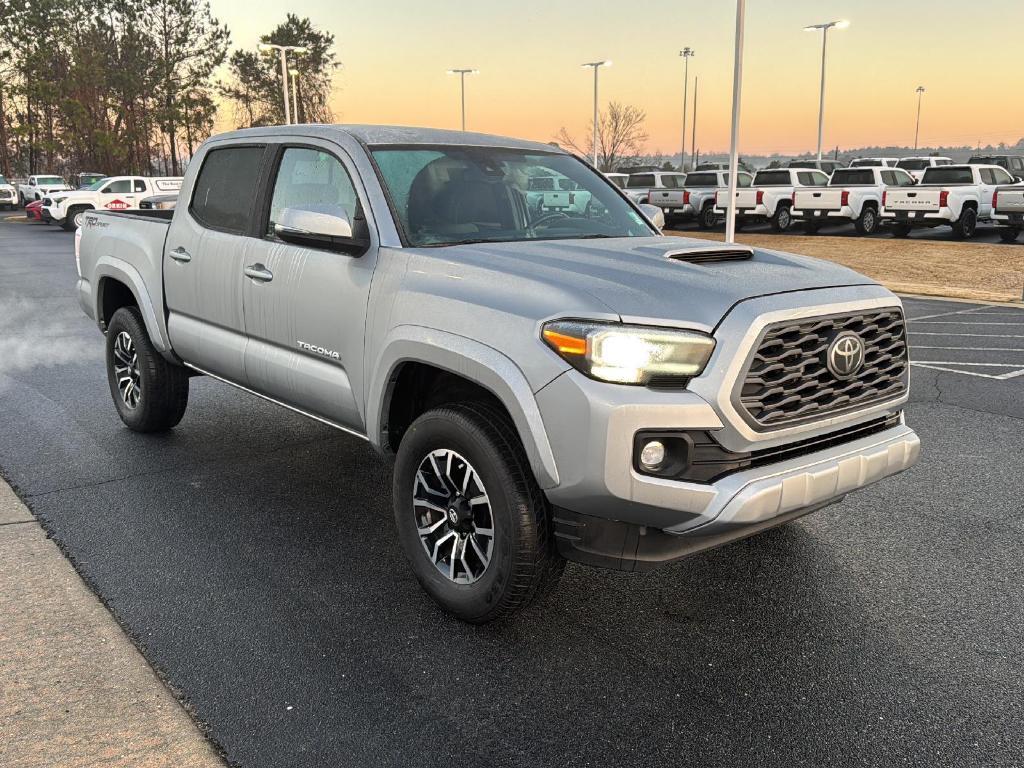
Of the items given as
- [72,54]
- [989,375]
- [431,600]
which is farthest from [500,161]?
[72,54]

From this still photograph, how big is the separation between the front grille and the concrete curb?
2.07 meters

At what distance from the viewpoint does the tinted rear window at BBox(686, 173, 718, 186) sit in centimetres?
3078

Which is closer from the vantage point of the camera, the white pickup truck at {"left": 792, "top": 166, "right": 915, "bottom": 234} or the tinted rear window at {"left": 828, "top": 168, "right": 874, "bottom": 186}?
the white pickup truck at {"left": 792, "top": 166, "right": 915, "bottom": 234}

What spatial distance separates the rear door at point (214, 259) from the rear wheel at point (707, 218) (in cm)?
2593

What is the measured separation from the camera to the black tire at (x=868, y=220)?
25.6 m

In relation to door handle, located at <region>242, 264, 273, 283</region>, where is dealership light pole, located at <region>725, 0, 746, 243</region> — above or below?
above

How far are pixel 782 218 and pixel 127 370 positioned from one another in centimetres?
2416

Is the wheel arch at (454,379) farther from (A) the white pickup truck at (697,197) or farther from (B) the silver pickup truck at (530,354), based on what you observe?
(A) the white pickup truck at (697,197)

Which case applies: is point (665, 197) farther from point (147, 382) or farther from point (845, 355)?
point (845, 355)

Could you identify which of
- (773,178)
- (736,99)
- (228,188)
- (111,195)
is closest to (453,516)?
(228,188)

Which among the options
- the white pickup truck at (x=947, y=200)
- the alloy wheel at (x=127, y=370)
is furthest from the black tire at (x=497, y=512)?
the white pickup truck at (x=947, y=200)

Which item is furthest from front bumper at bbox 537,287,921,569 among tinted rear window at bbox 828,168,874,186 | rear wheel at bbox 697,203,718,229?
rear wheel at bbox 697,203,718,229

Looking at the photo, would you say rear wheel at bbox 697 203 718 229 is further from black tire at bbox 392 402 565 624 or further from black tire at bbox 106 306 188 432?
black tire at bbox 392 402 565 624

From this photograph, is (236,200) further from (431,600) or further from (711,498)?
(711,498)
